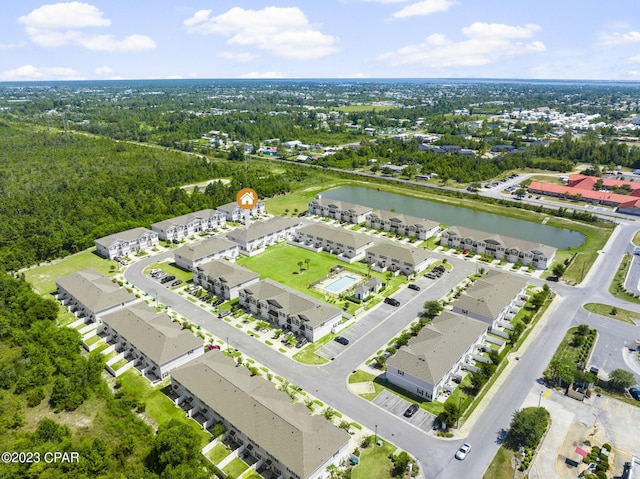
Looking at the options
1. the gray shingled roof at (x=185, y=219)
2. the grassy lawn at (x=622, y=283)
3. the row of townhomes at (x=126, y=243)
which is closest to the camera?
the grassy lawn at (x=622, y=283)

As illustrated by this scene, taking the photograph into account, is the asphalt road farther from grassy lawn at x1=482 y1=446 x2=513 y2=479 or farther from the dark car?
the dark car

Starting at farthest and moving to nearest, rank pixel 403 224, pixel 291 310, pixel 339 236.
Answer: pixel 403 224 → pixel 339 236 → pixel 291 310

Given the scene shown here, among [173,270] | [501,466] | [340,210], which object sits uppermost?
[340,210]

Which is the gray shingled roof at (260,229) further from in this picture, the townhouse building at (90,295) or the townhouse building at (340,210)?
Result: the townhouse building at (90,295)

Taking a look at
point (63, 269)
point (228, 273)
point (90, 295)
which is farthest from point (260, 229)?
point (63, 269)

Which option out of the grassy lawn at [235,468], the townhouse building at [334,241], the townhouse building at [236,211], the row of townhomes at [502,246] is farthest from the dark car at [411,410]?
the townhouse building at [236,211]

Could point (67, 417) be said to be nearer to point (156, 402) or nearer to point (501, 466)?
point (156, 402)

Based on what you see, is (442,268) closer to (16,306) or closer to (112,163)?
(16,306)
